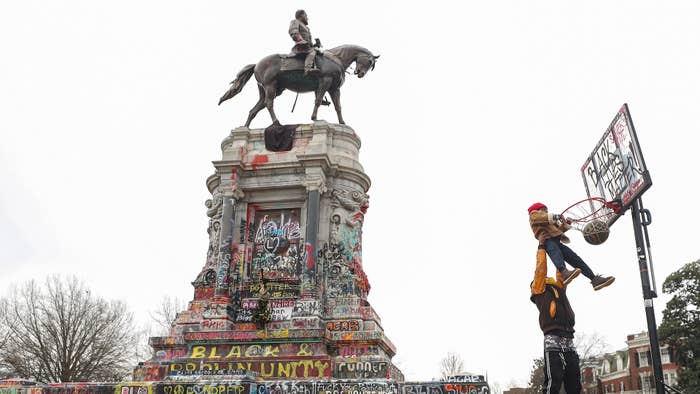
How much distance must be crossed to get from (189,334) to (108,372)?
79.2 feet

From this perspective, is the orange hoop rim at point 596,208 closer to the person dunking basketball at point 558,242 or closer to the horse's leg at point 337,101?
the person dunking basketball at point 558,242

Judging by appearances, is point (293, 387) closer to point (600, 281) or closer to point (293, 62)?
point (600, 281)

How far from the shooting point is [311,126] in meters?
21.5

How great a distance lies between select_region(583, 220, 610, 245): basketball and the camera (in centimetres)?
1036

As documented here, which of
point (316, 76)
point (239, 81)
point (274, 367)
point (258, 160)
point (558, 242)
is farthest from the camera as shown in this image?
point (239, 81)

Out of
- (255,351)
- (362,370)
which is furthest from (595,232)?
(255,351)

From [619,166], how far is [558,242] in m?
3.50

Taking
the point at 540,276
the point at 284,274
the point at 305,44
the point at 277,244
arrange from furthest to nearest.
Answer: the point at 305,44
the point at 277,244
the point at 284,274
the point at 540,276

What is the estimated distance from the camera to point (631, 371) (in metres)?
61.0

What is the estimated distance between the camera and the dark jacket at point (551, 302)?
9102mm

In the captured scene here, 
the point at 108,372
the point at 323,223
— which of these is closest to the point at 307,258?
the point at 323,223

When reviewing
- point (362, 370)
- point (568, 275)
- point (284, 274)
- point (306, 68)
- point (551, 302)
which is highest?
point (306, 68)

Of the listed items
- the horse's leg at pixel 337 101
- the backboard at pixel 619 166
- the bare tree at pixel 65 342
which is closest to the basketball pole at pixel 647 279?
the backboard at pixel 619 166

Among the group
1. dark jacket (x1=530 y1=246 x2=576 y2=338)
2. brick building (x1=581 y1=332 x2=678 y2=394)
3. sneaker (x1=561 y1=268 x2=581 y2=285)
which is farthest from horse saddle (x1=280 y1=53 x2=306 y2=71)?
brick building (x1=581 y1=332 x2=678 y2=394)
